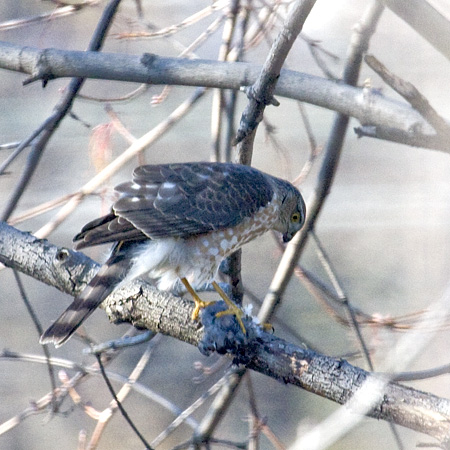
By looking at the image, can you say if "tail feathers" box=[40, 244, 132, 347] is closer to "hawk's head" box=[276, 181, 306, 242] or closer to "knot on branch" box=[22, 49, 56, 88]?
"knot on branch" box=[22, 49, 56, 88]

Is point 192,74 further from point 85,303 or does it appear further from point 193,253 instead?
point 85,303

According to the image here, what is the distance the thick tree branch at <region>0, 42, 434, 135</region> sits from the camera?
235 cm

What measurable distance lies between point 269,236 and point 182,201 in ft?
14.6

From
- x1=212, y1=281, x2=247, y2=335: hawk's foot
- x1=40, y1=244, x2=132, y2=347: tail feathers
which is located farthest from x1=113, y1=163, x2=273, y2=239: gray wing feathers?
x1=212, y1=281, x2=247, y2=335: hawk's foot

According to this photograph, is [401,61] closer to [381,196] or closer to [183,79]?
[381,196]

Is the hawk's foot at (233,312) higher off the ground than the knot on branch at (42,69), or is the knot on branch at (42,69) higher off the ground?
the knot on branch at (42,69)

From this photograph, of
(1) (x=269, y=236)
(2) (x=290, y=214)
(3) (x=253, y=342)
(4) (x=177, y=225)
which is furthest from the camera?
(1) (x=269, y=236)

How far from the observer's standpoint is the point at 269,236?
6953mm

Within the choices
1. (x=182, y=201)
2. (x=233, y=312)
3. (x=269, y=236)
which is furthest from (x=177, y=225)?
(x=269, y=236)

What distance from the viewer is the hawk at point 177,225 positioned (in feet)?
7.63

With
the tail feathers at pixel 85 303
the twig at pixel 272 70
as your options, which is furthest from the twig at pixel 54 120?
the twig at pixel 272 70

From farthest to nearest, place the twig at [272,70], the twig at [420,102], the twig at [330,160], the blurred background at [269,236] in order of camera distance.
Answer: the blurred background at [269,236] → the twig at [330,160] → the twig at [272,70] → the twig at [420,102]

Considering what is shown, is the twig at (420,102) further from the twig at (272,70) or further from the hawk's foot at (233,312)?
the hawk's foot at (233,312)

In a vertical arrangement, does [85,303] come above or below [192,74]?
below
